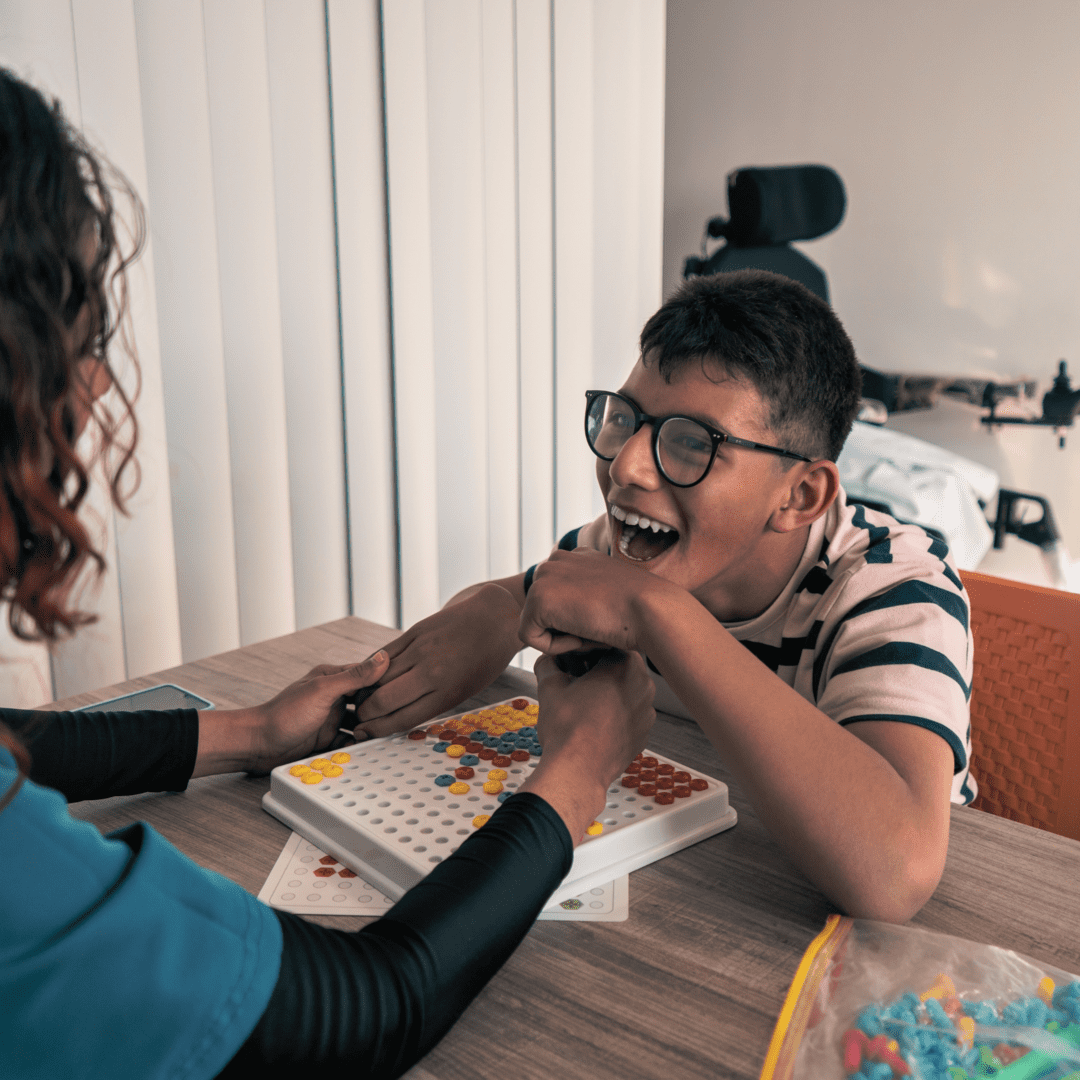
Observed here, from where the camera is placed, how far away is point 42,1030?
38cm

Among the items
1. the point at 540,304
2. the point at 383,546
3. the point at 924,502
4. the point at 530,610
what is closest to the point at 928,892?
the point at 530,610

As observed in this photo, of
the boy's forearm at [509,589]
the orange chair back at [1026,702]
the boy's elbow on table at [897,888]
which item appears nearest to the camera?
the boy's elbow on table at [897,888]

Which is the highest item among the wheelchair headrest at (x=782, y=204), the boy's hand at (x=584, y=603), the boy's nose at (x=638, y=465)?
the wheelchair headrest at (x=782, y=204)

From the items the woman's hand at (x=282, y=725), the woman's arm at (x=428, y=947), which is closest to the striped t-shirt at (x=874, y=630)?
the woman's arm at (x=428, y=947)

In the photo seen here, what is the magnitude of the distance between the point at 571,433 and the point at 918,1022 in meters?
1.83

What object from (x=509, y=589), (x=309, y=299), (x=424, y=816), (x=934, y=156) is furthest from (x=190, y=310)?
(x=934, y=156)

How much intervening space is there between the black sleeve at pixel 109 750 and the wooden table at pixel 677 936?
2 centimetres

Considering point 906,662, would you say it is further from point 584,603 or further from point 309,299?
point 309,299

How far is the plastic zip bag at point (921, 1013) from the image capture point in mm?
477

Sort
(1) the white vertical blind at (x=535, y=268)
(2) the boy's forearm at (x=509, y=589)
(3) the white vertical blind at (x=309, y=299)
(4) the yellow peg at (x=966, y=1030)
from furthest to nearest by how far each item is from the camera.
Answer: (1) the white vertical blind at (x=535, y=268) → (3) the white vertical blind at (x=309, y=299) → (2) the boy's forearm at (x=509, y=589) → (4) the yellow peg at (x=966, y=1030)

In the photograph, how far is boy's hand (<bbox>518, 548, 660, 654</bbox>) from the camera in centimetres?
78

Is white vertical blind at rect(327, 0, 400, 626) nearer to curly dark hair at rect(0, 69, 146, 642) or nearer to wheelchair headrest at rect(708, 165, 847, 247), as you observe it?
curly dark hair at rect(0, 69, 146, 642)

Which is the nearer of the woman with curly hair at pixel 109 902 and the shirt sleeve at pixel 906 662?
the woman with curly hair at pixel 109 902

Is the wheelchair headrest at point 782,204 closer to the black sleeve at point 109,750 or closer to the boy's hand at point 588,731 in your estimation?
the boy's hand at point 588,731
